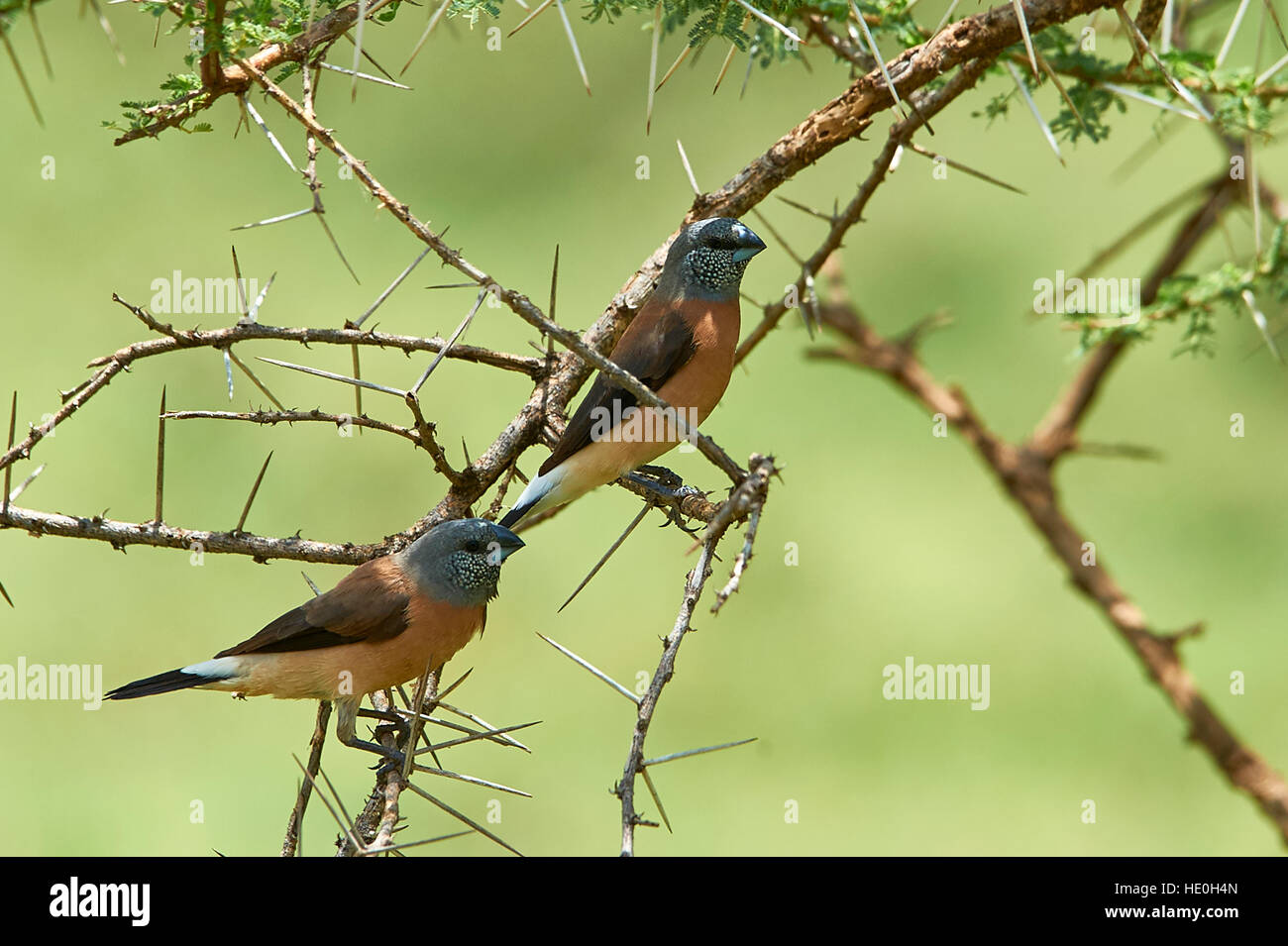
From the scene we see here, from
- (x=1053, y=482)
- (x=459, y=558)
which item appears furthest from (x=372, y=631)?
(x=1053, y=482)

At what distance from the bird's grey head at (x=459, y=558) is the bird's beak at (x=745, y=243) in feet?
2.32

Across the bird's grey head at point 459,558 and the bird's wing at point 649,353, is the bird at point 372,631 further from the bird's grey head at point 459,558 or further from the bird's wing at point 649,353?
the bird's wing at point 649,353

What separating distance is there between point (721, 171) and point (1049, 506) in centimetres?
314

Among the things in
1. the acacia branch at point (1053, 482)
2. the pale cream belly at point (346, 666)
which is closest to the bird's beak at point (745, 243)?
the pale cream belly at point (346, 666)

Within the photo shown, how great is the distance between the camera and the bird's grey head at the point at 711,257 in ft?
7.09

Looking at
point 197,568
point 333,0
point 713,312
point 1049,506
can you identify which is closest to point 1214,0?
point 1049,506

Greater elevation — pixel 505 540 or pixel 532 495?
pixel 532 495

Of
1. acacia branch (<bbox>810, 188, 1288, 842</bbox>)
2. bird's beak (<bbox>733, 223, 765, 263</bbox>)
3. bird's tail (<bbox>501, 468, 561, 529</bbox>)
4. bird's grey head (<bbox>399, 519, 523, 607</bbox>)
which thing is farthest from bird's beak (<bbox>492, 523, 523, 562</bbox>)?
acacia branch (<bbox>810, 188, 1288, 842</bbox>)

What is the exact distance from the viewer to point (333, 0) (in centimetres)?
175

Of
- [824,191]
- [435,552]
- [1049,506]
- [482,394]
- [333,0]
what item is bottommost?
[435,552]

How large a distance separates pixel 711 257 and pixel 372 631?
967 millimetres

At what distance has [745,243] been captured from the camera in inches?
86.0

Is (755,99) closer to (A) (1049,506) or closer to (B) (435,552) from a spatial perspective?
(A) (1049,506)

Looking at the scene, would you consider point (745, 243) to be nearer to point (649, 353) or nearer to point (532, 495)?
point (649, 353)
